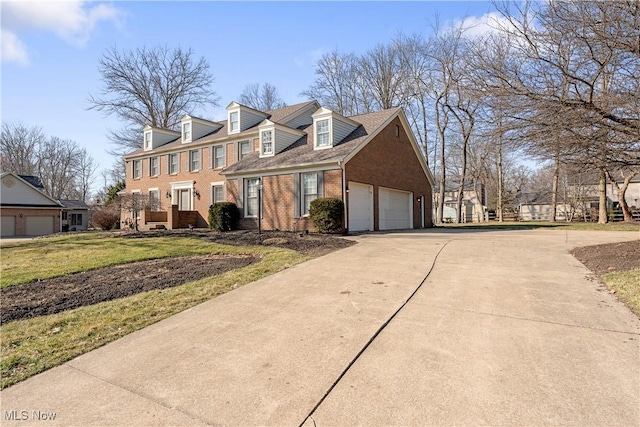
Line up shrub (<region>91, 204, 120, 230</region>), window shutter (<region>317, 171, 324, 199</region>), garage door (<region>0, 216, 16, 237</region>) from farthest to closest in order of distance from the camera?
garage door (<region>0, 216, 16, 237</region>)
shrub (<region>91, 204, 120, 230</region>)
window shutter (<region>317, 171, 324, 199</region>)

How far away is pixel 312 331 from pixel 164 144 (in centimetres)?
2731

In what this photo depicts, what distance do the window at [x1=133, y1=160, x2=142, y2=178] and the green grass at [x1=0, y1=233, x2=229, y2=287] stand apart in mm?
15391

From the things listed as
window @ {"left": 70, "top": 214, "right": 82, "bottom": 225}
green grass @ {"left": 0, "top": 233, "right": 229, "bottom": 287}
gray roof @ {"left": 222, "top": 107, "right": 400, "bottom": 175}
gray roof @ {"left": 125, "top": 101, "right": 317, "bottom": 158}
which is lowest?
green grass @ {"left": 0, "top": 233, "right": 229, "bottom": 287}

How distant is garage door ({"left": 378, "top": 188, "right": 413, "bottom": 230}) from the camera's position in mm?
17953

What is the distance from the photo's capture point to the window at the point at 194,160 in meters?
23.3

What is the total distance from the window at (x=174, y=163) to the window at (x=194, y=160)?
1.50 m

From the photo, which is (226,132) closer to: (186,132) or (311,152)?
(186,132)

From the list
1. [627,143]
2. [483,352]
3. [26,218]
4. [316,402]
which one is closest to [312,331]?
[316,402]

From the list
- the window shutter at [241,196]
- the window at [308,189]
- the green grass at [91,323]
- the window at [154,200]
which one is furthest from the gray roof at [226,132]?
the green grass at [91,323]

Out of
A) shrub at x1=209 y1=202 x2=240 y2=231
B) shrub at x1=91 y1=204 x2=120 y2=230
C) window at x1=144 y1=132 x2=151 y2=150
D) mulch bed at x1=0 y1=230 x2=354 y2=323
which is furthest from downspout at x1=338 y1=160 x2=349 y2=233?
window at x1=144 y1=132 x2=151 y2=150

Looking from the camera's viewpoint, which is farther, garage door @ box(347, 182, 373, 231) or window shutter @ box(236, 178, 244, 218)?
window shutter @ box(236, 178, 244, 218)

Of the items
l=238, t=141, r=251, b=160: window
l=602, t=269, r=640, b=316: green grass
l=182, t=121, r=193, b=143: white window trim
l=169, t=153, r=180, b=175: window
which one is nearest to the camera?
l=602, t=269, r=640, b=316: green grass

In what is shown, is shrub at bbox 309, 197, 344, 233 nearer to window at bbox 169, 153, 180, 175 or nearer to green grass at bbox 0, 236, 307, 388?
green grass at bbox 0, 236, 307, 388

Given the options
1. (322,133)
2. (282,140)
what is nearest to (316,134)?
(322,133)
